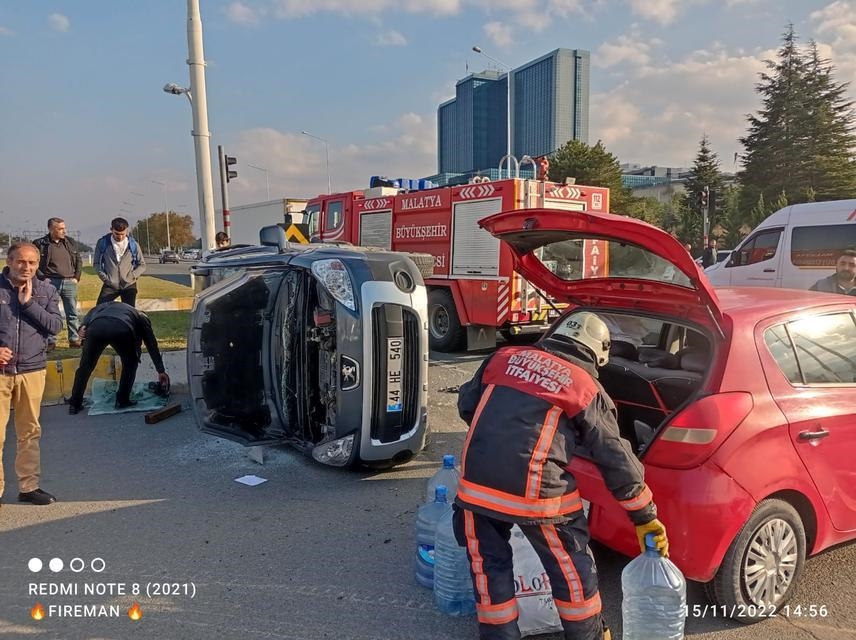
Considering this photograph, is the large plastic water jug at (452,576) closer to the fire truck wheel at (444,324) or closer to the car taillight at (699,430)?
the car taillight at (699,430)

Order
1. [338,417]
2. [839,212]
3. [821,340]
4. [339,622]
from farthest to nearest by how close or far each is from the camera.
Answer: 1. [839,212]
2. [338,417]
3. [821,340]
4. [339,622]

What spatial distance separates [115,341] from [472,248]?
17.4ft

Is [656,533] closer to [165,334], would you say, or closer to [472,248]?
[472,248]

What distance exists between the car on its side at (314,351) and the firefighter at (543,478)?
2.08m

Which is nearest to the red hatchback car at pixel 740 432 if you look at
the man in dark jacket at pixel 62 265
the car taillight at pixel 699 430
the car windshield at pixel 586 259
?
the car taillight at pixel 699 430

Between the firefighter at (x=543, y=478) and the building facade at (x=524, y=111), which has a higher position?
the building facade at (x=524, y=111)

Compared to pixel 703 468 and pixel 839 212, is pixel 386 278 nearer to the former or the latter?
pixel 703 468

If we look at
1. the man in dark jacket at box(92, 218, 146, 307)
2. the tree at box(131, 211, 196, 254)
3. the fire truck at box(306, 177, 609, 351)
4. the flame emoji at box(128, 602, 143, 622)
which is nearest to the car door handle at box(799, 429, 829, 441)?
the flame emoji at box(128, 602, 143, 622)

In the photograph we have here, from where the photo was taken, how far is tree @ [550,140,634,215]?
127 ft

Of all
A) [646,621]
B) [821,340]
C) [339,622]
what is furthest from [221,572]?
[821,340]

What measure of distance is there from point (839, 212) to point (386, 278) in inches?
354

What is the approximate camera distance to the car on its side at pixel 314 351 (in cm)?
443

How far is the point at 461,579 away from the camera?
113 inches

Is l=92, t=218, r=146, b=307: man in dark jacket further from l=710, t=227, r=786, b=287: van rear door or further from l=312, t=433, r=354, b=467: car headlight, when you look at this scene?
l=710, t=227, r=786, b=287: van rear door
